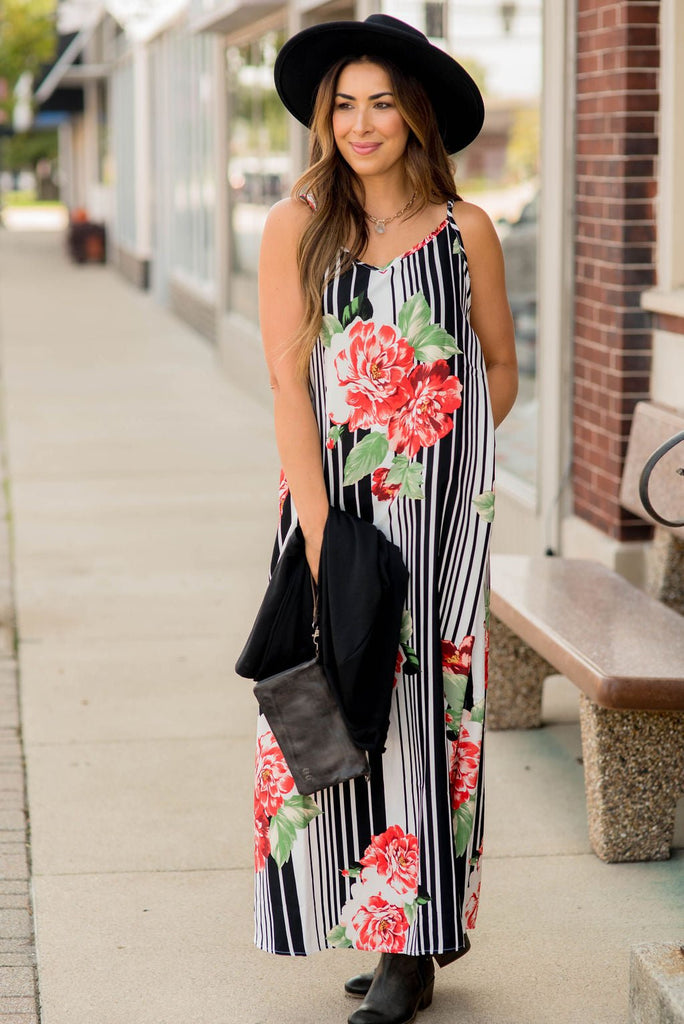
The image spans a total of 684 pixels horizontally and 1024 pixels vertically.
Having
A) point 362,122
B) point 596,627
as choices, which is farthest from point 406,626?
point 596,627

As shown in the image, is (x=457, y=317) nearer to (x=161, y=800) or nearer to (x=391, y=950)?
(x=391, y=950)

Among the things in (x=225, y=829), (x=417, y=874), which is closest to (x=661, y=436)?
(x=225, y=829)

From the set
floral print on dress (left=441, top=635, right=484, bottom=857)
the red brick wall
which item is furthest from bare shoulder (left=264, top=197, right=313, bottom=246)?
the red brick wall

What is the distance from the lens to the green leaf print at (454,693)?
9.79ft

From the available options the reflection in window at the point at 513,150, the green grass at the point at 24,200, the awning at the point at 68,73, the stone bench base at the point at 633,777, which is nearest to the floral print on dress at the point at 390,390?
the stone bench base at the point at 633,777

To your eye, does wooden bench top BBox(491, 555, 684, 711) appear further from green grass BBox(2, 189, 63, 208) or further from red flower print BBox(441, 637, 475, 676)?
green grass BBox(2, 189, 63, 208)

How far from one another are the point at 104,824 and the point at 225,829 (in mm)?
337

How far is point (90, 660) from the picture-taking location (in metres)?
5.59

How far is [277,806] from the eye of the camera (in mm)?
2990

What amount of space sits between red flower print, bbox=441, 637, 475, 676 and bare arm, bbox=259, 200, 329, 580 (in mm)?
308

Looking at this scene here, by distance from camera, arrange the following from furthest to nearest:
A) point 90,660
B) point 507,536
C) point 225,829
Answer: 1. point 507,536
2. point 90,660
3. point 225,829

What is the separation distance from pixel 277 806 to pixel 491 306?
3.52ft

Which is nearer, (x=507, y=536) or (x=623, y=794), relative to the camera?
(x=623, y=794)

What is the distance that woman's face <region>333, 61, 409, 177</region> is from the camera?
9.41 ft
